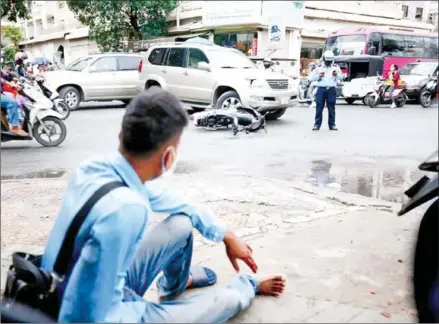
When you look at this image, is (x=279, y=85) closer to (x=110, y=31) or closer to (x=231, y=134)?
(x=231, y=134)

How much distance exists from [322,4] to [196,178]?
1043cm

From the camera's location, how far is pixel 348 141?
7457 mm

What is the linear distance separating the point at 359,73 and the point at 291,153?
5905 mm

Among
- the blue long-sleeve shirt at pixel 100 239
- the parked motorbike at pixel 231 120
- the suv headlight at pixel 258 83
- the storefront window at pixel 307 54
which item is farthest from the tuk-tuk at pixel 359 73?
the blue long-sleeve shirt at pixel 100 239

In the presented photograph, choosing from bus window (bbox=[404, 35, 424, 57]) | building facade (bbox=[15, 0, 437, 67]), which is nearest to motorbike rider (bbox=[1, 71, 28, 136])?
building facade (bbox=[15, 0, 437, 67])

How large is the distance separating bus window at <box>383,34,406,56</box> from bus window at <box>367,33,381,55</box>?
0.15 meters

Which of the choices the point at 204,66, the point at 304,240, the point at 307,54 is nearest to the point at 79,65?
the point at 204,66

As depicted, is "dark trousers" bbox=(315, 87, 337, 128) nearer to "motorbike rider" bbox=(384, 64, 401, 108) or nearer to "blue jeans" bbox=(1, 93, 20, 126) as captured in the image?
"motorbike rider" bbox=(384, 64, 401, 108)

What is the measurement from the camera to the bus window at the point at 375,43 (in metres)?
10.6

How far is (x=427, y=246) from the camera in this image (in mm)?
1913

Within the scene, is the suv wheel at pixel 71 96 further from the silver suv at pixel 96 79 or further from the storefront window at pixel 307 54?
the storefront window at pixel 307 54

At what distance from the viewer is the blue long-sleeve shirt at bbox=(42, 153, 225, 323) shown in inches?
50.6

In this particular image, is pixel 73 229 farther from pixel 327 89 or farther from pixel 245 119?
pixel 327 89

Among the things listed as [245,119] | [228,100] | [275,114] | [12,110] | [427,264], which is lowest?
[275,114]
